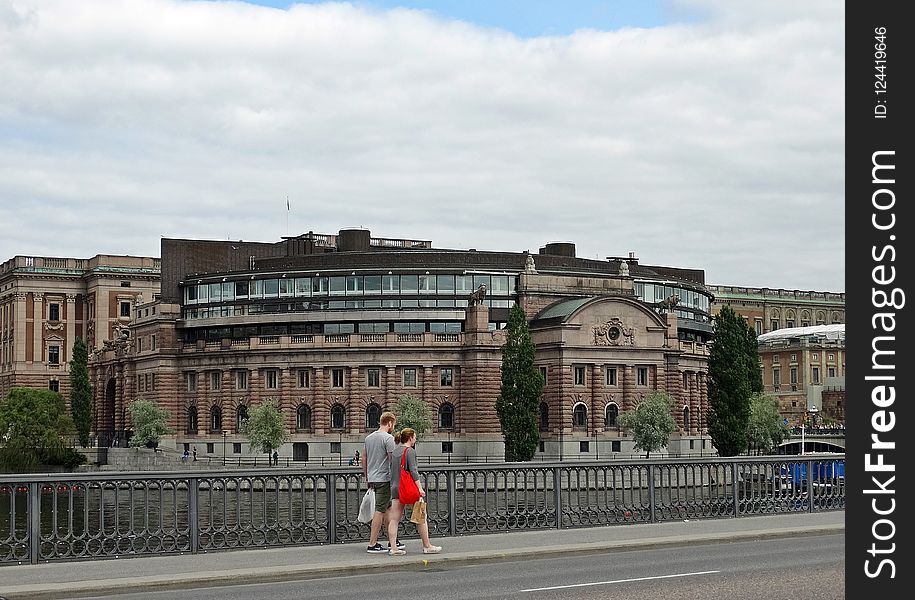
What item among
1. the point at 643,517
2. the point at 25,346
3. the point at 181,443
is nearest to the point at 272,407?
the point at 181,443

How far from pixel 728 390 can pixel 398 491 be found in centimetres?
8448

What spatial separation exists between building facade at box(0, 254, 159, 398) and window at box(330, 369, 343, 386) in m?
62.7

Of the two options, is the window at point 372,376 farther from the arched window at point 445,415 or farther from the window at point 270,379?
the window at point 270,379

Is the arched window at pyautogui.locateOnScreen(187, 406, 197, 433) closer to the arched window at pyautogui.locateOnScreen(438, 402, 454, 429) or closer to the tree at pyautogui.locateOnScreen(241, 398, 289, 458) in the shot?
the tree at pyautogui.locateOnScreen(241, 398, 289, 458)

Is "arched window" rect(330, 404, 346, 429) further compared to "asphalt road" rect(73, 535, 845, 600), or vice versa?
"arched window" rect(330, 404, 346, 429)

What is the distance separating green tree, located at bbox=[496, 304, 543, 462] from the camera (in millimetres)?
97438

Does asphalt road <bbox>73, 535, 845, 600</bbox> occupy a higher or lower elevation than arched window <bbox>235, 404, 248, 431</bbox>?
higher

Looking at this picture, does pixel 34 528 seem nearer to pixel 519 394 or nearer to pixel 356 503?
pixel 356 503

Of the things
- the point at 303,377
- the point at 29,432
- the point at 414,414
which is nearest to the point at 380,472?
the point at 414,414

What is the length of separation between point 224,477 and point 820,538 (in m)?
12.7

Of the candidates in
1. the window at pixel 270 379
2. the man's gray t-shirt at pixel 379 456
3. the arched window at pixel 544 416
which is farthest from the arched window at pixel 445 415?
the man's gray t-shirt at pixel 379 456

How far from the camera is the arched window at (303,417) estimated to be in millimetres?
115688

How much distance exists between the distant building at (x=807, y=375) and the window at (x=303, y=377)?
74126 millimetres

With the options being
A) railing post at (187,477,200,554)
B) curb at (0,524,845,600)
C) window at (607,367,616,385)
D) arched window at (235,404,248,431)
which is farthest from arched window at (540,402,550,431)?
railing post at (187,477,200,554)
